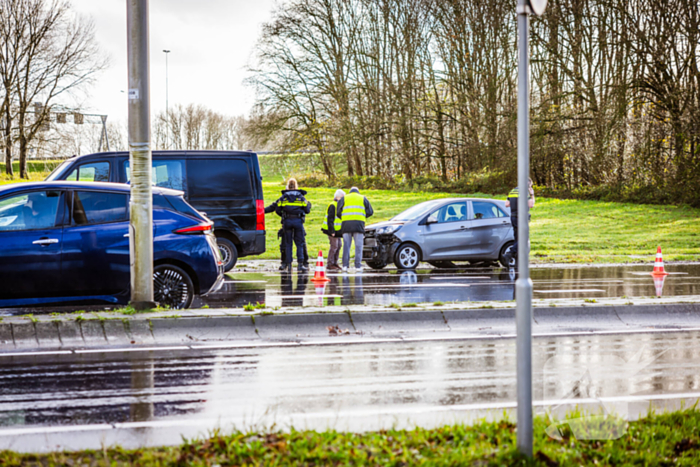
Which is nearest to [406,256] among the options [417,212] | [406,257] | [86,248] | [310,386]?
[406,257]

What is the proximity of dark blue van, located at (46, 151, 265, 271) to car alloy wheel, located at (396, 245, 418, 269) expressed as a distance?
3353 mm

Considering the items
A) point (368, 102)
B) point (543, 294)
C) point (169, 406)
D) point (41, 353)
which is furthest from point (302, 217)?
point (368, 102)

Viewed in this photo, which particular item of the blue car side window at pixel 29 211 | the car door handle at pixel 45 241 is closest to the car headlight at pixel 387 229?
the blue car side window at pixel 29 211

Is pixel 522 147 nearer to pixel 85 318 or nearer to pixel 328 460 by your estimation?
pixel 328 460

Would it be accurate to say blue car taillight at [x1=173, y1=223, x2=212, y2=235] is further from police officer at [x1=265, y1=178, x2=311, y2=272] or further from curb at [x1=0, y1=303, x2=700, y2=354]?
police officer at [x1=265, y1=178, x2=311, y2=272]

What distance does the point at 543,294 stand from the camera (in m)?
11.9

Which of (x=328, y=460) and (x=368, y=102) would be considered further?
(x=368, y=102)

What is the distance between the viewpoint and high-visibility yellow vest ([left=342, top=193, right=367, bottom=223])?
15.4 m

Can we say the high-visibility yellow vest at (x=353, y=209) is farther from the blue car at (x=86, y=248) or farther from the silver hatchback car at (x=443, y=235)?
the blue car at (x=86, y=248)

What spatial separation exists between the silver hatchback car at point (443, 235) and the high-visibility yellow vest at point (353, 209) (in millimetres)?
1076

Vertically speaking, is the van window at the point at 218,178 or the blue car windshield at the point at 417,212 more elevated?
the van window at the point at 218,178

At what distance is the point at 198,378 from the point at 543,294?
23.6 ft

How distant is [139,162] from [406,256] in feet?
28.6

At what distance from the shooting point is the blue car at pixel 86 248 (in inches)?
342
